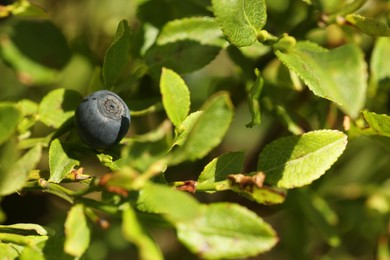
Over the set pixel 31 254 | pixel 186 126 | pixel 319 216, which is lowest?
pixel 319 216

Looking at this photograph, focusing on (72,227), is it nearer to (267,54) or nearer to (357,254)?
(267,54)

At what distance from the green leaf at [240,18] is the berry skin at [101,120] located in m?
0.26

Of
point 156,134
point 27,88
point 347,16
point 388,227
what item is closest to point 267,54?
Answer: point 347,16

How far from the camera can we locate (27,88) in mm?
2328

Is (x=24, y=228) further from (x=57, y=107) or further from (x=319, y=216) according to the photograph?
(x=319, y=216)

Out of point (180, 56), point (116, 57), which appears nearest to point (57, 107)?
point (116, 57)

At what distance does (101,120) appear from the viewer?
125cm

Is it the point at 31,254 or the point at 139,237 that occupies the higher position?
the point at 139,237

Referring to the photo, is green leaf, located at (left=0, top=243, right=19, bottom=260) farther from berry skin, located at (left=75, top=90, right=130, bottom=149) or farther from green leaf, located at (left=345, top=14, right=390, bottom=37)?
green leaf, located at (left=345, top=14, right=390, bottom=37)

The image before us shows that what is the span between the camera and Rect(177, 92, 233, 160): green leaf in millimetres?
975

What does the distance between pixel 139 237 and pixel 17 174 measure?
0.29 meters

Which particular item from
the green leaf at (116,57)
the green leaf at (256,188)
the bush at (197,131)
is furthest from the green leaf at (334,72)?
the green leaf at (116,57)

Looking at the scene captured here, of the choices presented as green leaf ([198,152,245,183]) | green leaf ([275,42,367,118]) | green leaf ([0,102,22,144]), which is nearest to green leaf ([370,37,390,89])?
green leaf ([275,42,367,118])

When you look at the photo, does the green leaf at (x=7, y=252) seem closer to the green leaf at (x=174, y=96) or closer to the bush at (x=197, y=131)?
the bush at (x=197, y=131)
